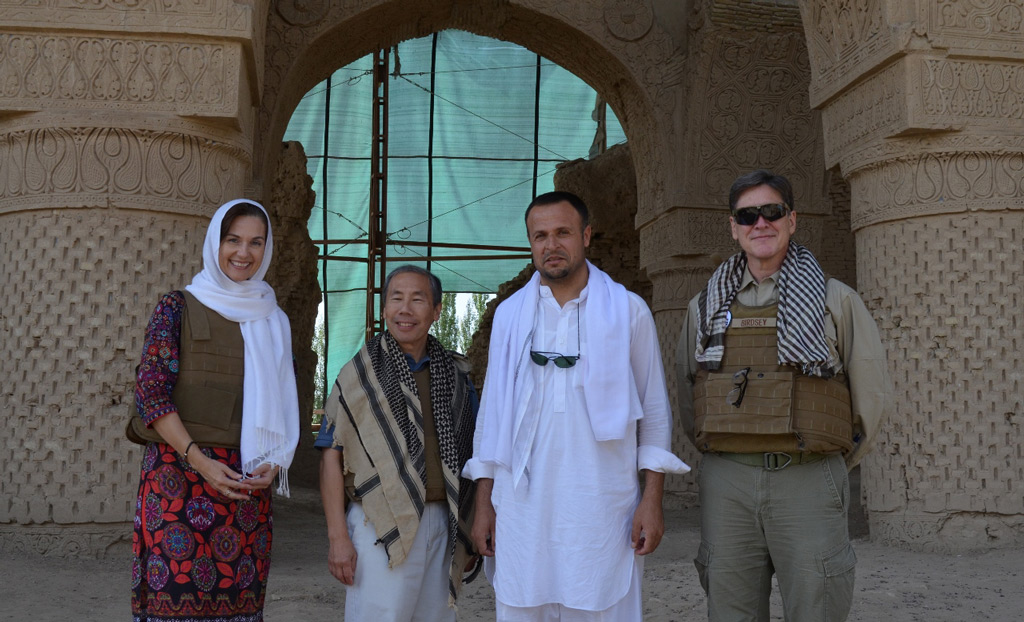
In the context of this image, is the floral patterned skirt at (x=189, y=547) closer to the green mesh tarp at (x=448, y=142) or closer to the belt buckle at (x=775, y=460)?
the belt buckle at (x=775, y=460)

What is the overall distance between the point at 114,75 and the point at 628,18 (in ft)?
16.2

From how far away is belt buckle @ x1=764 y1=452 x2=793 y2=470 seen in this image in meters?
2.62

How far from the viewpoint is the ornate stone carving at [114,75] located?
4.84 metres

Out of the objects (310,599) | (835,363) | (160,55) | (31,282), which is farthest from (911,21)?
(31,282)

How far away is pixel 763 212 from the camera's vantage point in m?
2.70

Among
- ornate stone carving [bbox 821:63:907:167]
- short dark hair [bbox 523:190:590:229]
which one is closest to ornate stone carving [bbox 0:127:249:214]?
short dark hair [bbox 523:190:590:229]

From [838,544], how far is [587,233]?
108 cm

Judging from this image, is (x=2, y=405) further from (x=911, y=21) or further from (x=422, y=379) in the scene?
(x=911, y=21)

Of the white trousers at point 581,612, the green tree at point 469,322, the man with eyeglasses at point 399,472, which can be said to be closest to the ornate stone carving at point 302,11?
the man with eyeglasses at point 399,472

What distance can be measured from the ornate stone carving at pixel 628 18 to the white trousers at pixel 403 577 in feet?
21.6

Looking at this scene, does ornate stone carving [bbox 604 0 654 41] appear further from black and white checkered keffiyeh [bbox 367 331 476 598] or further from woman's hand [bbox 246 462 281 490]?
woman's hand [bbox 246 462 281 490]

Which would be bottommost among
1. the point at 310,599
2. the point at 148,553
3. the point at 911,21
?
the point at 310,599

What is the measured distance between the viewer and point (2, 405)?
486 centimetres

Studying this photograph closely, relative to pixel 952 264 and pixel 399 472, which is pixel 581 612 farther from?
pixel 952 264
